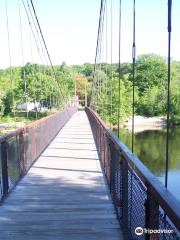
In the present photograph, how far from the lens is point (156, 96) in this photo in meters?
49.8

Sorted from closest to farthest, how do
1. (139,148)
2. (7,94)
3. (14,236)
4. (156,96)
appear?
1. (14,236)
2. (139,148)
3. (7,94)
4. (156,96)

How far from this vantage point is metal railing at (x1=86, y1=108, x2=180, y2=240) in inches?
63.2

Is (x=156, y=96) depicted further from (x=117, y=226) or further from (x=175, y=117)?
(x=117, y=226)

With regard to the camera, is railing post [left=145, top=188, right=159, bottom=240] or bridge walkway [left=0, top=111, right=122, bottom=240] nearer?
railing post [left=145, top=188, right=159, bottom=240]

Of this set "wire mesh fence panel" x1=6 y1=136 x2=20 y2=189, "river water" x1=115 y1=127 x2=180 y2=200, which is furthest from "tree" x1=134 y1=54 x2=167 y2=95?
"wire mesh fence panel" x1=6 y1=136 x2=20 y2=189

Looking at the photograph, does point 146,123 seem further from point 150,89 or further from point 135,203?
point 135,203

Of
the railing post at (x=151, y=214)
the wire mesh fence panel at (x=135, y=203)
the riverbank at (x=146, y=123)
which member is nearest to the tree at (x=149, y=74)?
the riverbank at (x=146, y=123)

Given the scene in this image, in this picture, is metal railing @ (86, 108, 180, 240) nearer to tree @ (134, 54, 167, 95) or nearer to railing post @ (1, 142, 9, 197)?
railing post @ (1, 142, 9, 197)

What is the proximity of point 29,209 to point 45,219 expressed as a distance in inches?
12.8

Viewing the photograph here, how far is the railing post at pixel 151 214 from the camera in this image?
1842mm

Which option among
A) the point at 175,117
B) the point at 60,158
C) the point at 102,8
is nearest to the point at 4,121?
the point at 175,117

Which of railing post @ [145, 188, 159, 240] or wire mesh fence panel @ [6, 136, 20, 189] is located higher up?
railing post @ [145, 188, 159, 240]

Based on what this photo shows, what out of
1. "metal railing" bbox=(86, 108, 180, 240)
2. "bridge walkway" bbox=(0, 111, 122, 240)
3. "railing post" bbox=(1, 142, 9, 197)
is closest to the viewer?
"metal railing" bbox=(86, 108, 180, 240)

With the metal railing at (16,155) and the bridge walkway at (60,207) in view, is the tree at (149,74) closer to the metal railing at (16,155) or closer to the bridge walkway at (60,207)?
the metal railing at (16,155)
